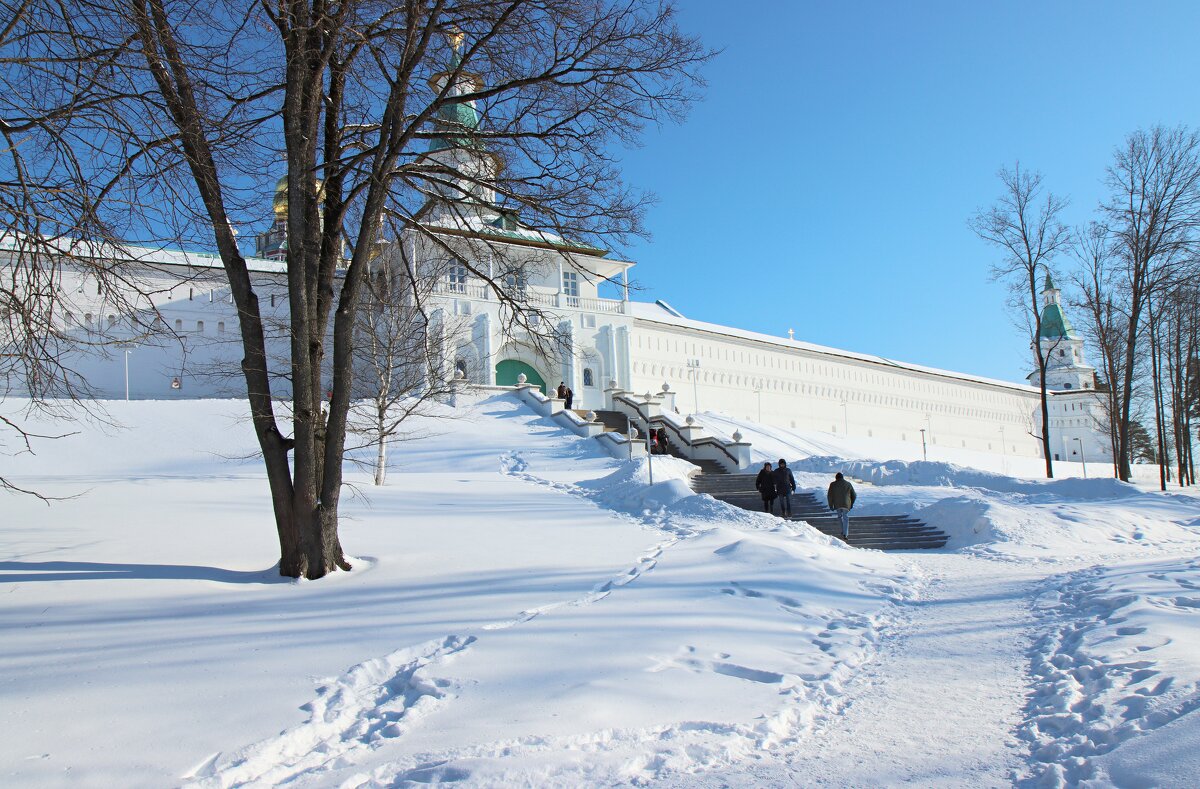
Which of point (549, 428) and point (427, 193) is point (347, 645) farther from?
point (549, 428)

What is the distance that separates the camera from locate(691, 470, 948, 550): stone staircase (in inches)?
570

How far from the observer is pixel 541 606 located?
7445 mm

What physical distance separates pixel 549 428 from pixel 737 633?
2057 cm

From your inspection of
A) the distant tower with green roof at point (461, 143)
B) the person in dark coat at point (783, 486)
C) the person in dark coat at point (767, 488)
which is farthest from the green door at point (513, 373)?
the distant tower with green roof at point (461, 143)

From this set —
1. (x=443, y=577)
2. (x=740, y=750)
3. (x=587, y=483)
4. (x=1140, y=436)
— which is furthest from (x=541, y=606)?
(x=1140, y=436)

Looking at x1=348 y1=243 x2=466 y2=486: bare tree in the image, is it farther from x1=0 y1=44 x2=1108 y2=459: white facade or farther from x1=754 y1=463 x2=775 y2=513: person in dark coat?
x1=754 y1=463 x2=775 y2=513: person in dark coat

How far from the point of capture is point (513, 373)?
38.1 meters

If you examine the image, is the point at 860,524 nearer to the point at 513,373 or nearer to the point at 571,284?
the point at 513,373

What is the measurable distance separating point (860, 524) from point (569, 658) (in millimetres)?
11008


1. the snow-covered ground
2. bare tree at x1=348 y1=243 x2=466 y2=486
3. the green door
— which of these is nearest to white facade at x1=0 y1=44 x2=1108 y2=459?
the green door

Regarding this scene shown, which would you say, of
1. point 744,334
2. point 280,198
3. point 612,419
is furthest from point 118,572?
point 744,334

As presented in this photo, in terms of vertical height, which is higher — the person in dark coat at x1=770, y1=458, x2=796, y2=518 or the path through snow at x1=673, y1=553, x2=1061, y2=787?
the person in dark coat at x1=770, y1=458, x2=796, y2=518

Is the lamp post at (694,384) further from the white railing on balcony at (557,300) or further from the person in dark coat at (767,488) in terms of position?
the person in dark coat at (767,488)

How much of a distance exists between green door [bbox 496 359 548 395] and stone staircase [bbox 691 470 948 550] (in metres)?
18.5
